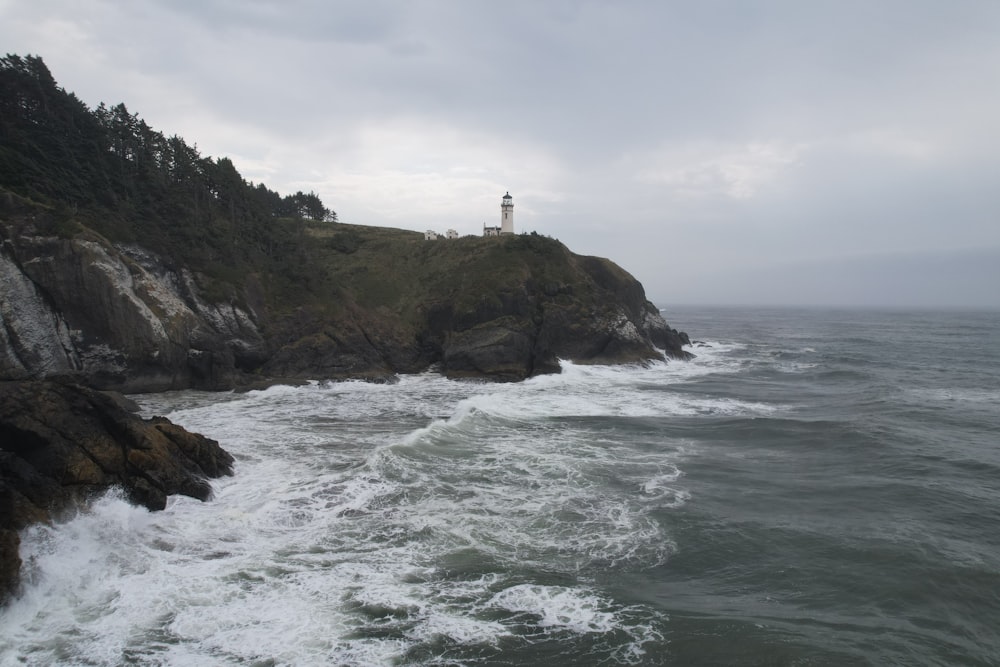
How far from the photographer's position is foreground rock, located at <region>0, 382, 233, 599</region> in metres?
13.0

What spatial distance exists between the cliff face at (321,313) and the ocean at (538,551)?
29.8 feet

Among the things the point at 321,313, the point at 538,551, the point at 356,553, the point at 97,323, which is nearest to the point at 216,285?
the point at 321,313

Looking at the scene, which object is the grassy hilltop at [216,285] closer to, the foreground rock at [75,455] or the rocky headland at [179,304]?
the rocky headland at [179,304]

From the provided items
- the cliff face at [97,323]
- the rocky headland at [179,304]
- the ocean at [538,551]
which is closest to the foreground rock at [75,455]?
the rocky headland at [179,304]

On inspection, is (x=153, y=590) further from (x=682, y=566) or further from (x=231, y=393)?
(x=231, y=393)

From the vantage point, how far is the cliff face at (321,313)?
100.0 ft

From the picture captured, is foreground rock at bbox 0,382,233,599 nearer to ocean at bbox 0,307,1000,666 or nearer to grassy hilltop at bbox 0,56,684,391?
ocean at bbox 0,307,1000,666

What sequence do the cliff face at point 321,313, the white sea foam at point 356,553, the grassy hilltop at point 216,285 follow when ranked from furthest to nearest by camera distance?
the grassy hilltop at point 216,285
the cliff face at point 321,313
the white sea foam at point 356,553

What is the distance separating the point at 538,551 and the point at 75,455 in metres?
12.1

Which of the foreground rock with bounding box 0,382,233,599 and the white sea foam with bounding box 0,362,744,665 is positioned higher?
the foreground rock with bounding box 0,382,233,599

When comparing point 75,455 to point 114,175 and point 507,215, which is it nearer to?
point 114,175

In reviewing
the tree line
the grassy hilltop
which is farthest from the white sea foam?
the tree line

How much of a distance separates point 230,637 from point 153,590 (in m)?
2.61

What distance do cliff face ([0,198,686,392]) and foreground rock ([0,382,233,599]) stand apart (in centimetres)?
610
